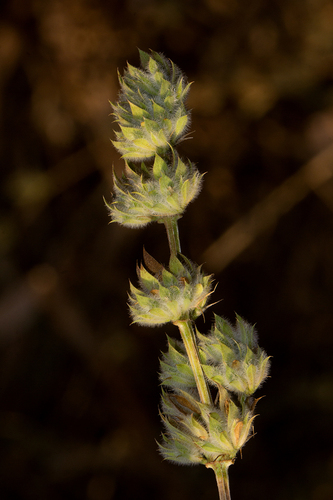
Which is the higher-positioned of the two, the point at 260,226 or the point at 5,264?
the point at 5,264

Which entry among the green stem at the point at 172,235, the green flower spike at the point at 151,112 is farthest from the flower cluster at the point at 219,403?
the green flower spike at the point at 151,112

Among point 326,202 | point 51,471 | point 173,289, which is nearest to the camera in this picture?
point 173,289

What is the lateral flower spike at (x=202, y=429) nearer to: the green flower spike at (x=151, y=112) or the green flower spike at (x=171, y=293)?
the green flower spike at (x=171, y=293)

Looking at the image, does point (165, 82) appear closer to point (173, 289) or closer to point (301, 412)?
point (173, 289)

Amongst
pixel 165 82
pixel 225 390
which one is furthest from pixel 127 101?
pixel 225 390

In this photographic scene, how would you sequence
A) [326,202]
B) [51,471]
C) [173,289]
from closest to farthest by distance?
[173,289] → [51,471] → [326,202]

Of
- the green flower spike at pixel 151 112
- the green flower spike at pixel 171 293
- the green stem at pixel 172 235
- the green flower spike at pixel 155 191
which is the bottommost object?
the green flower spike at pixel 171 293

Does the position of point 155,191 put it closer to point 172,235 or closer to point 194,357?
point 172,235
